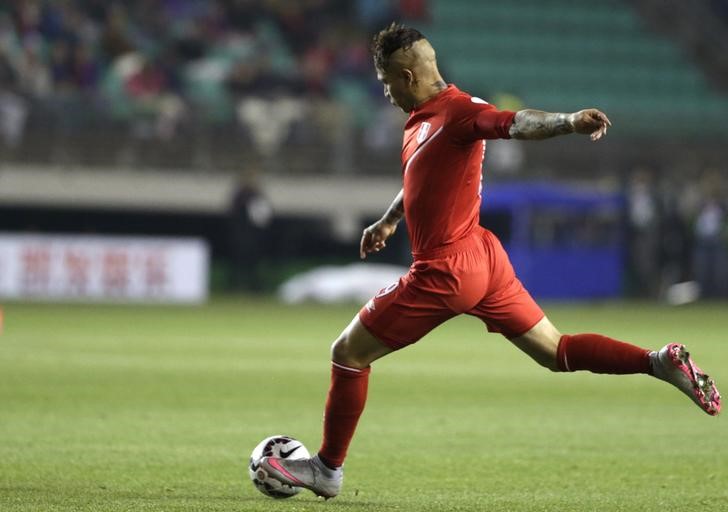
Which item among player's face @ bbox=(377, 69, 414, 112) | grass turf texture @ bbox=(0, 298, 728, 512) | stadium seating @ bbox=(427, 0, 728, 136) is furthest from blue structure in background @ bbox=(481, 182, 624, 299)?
player's face @ bbox=(377, 69, 414, 112)

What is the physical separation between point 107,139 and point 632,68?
13272 millimetres

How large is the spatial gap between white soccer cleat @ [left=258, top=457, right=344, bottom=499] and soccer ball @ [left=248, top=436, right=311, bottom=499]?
0.03 meters

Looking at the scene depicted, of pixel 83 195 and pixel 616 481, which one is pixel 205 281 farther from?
pixel 616 481

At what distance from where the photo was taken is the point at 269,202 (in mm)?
27922

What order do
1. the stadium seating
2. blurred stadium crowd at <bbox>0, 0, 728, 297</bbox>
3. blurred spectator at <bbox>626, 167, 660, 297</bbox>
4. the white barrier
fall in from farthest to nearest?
the stadium seating < blurred spectator at <bbox>626, 167, 660, 297</bbox> < blurred stadium crowd at <bbox>0, 0, 728, 297</bbox> < the white barrier

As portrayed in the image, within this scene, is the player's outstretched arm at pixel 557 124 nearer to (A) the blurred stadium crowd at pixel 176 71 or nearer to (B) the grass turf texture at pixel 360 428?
(B) the grass turf texture at pixel 360 428

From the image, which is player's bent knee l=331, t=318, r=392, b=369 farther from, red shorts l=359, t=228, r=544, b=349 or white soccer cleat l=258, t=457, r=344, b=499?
white soccer cleat l=258, t=457, r=344, b=499

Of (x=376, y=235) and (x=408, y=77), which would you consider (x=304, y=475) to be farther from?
(x=408, y=77)

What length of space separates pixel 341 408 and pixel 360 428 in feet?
10.3

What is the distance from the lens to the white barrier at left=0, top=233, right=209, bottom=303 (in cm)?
2444

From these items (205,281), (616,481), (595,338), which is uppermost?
(595,338)

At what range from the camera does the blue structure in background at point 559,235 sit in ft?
90.4

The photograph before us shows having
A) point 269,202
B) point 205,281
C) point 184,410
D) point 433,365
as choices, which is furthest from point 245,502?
point 269,202

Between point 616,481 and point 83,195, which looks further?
point 83,195
